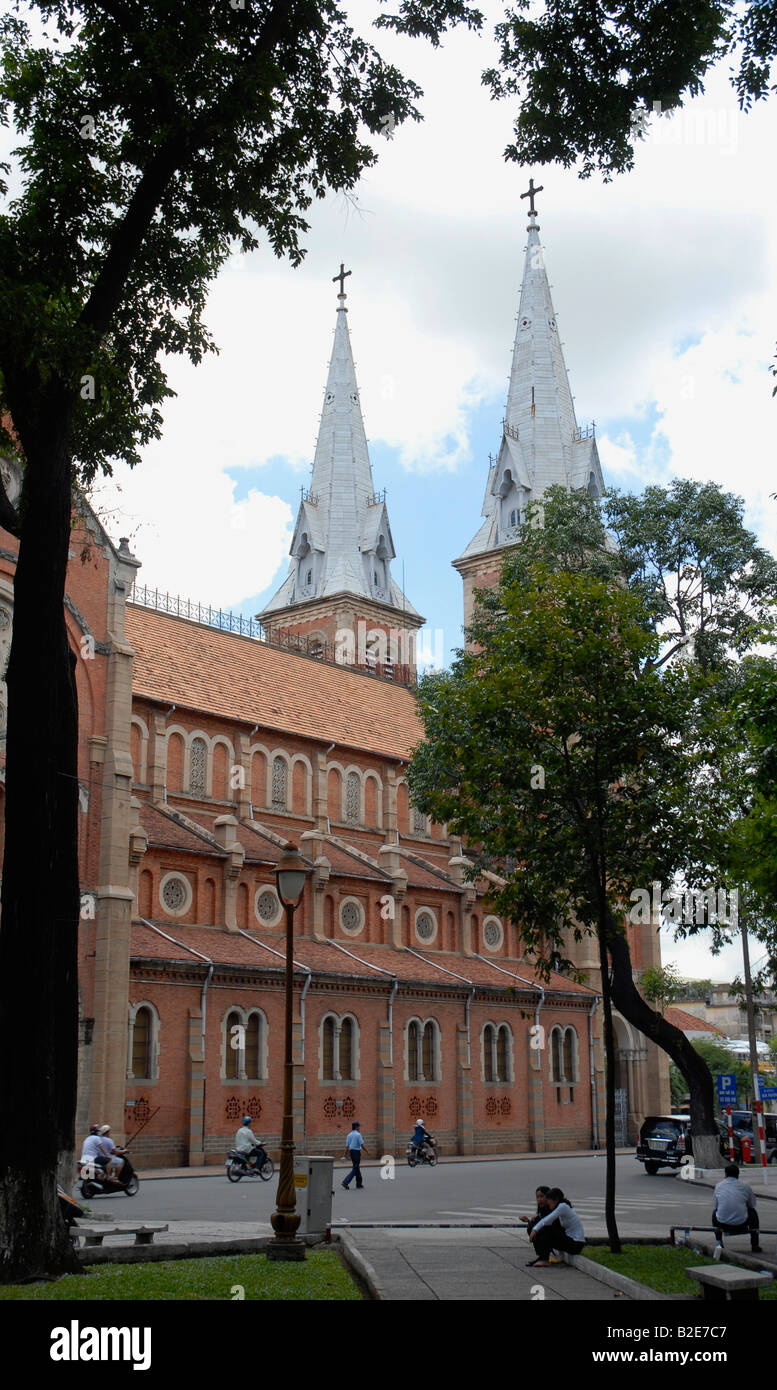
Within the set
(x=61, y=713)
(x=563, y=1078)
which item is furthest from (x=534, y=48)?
(x=563, y=1078)

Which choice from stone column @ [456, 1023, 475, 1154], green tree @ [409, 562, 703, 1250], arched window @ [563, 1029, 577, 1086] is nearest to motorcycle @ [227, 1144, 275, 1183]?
green tree @ [409, 562, 703, 1250]

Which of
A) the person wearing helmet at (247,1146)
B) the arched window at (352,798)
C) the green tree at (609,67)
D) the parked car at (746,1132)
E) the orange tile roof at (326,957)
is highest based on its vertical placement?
the green tree at (609,67)

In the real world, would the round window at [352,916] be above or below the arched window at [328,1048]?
above

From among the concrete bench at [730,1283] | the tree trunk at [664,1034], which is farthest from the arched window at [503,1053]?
the concrete bench at [730,1283]

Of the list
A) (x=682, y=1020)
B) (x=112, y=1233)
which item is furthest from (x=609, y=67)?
(x=682, y=1020)

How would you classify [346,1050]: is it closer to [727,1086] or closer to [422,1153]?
[422,1153]

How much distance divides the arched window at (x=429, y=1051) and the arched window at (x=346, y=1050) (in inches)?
154

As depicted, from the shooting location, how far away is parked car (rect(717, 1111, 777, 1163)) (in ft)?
139

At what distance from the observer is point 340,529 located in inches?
3194

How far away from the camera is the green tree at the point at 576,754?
1791 cm

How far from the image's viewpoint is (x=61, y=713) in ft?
47.1

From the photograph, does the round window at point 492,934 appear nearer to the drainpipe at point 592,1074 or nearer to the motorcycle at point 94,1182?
the drainpipe at point 592,1074

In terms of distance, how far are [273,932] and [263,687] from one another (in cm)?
1135

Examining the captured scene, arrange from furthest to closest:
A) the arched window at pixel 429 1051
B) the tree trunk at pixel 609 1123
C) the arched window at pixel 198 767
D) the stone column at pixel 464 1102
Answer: the arched window at pixel 198 767
the stone column at pixel 464 1102
the arched window at pixel 429 1051
the tree trunk at pixel 609 1123
